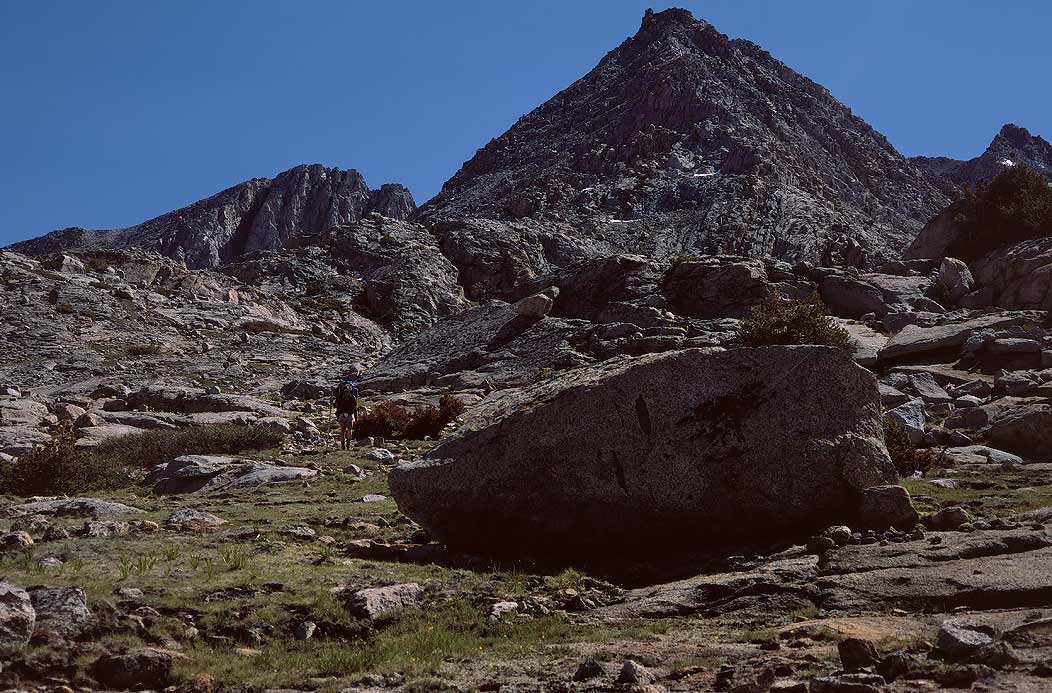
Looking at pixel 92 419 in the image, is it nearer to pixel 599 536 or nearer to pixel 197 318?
pixel 599 536

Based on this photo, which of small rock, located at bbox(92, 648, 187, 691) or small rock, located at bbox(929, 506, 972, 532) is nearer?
small rock, located at bbox(92, 648, 187, 691)

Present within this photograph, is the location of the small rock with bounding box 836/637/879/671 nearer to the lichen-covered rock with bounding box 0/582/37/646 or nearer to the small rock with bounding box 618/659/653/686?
the small rock with bounding box 618/659/653/686

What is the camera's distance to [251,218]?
177 metres

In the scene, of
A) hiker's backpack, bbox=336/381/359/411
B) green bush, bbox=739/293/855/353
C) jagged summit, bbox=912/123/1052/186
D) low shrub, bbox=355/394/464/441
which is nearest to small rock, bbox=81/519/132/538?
hiker's backpack, bbox=336/381/359/411

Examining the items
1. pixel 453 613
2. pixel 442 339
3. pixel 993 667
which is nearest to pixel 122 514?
pixel 453 613

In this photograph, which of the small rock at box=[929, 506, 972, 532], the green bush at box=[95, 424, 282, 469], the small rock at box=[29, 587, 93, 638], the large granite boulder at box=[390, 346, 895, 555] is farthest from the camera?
the green bush at box=[95, 424, 282, 469]

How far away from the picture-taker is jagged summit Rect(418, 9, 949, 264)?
89.3 metres

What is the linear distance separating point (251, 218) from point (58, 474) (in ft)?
553

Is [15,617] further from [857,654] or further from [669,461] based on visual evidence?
[669,461]

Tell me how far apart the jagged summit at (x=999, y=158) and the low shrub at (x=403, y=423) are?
561 feet

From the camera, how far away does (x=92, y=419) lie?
936 inches

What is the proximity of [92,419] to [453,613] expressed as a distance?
61.2ft

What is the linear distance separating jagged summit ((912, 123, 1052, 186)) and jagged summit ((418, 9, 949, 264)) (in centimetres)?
4187


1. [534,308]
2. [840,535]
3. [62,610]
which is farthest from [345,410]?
[534,308]
